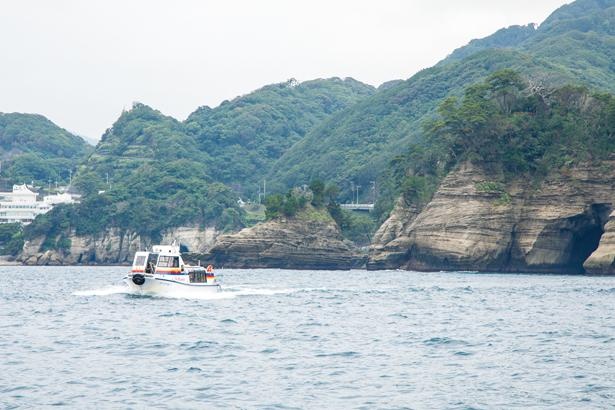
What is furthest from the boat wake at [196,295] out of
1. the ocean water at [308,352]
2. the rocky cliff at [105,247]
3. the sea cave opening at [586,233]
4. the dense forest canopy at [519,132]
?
the rocky cliff at [105,247]

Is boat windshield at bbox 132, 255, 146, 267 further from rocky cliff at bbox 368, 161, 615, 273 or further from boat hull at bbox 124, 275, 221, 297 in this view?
rocky cliff at bbox 368, 161, 615, 273

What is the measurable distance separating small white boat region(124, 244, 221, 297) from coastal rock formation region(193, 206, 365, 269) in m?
57.9

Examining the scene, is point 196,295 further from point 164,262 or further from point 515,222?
point 515,222

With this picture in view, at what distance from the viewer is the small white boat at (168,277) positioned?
6412 cm

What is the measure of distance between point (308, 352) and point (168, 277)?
2687 centimetres

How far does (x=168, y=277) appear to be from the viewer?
211ft

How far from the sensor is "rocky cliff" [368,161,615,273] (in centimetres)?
10438

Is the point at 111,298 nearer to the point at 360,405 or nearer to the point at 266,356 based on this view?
the point at 266,356

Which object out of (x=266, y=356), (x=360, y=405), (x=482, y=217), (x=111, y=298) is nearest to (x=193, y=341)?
(x=266, y=356)

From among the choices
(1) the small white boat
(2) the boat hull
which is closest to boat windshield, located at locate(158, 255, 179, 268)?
(1) the small white boat

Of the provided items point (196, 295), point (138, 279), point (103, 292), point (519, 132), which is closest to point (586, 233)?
point (519, 132)

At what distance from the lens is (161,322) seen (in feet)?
160

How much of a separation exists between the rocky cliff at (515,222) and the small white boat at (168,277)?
4530cm

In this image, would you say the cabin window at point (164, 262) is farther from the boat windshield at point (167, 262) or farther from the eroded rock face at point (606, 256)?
the eroded rock face at point (606, 256)
